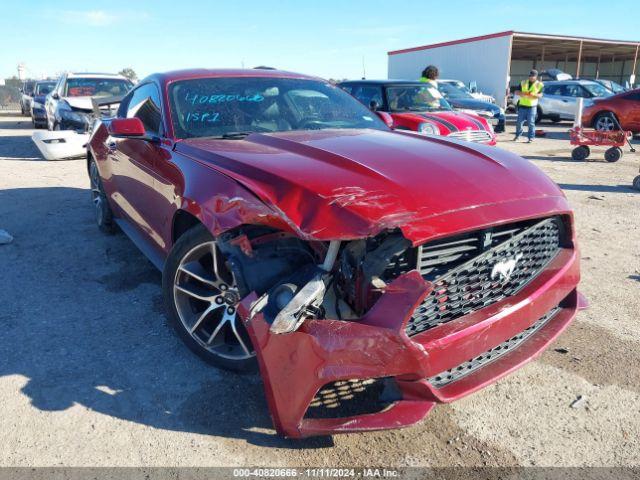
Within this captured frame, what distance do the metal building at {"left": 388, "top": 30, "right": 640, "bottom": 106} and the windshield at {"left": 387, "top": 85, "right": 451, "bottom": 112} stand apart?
1818 centimetres

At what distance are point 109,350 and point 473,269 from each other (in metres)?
2.16

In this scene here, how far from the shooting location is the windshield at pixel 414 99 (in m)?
8.88

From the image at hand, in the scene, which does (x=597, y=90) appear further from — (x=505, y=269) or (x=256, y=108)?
(x=505, y=269)

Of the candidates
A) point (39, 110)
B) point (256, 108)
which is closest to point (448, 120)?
point (256, 108)

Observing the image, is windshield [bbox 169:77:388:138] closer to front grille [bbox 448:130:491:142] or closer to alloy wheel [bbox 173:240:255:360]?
alloy wheel [bbox 173:240:255:360]

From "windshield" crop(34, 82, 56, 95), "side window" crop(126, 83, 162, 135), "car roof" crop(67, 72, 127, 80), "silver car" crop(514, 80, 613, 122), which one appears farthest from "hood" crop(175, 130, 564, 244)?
"windshield" crop(34, 82, 56, 95)

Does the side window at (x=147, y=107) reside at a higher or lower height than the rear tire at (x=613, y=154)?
higher

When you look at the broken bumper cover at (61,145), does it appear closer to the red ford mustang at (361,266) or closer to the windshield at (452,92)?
the red ford mustang at (361,266)

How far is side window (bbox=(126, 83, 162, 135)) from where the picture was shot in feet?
11.7

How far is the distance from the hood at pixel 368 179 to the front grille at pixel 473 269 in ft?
0.45

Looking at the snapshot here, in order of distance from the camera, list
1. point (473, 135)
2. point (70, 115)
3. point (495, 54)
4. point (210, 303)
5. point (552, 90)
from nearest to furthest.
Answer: point (210, 303), point (473, 135), point (70, 115), point (552, 90), point (495, 54)

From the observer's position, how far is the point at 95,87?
11.9 m

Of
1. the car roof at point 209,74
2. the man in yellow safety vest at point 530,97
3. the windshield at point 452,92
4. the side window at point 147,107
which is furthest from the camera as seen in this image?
the windshield at point 452,92

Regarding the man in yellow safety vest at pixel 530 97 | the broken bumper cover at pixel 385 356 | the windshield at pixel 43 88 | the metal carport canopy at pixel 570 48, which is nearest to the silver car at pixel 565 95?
the man in yellow safety vest at pixel 530 97
